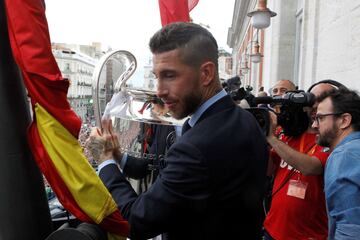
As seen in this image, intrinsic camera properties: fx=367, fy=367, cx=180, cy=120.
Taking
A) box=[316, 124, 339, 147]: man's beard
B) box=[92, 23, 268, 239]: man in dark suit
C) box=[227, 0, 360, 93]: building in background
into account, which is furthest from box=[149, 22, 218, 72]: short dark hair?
box=[227, 0, 360, 93]: building in background

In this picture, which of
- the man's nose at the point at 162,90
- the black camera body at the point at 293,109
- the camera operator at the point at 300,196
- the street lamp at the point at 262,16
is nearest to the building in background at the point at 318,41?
the street lamp at the point at 262,16

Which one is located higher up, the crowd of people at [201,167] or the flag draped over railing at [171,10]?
the flag draped over railing at [171,10]

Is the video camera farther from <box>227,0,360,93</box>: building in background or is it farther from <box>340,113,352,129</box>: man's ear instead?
<box>227,0,360,93</box>: building in background

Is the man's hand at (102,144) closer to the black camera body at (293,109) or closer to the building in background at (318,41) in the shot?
the black camera body at (293,109)

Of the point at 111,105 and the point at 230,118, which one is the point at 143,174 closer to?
the point at 111,105

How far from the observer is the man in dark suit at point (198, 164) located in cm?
132

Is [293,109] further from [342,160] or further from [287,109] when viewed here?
[342,160]

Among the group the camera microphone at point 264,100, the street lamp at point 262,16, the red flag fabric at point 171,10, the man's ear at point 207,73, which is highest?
the street lamp at point 262,16

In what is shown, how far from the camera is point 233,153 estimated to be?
1360mm

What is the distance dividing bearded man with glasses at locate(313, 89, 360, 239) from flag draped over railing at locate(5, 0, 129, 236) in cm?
110

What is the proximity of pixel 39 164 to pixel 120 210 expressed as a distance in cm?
38

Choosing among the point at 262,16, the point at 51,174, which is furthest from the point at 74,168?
the point at 262,16

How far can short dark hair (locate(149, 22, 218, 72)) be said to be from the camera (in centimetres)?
143

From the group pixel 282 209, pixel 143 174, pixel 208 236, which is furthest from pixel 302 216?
pixel 208 236
